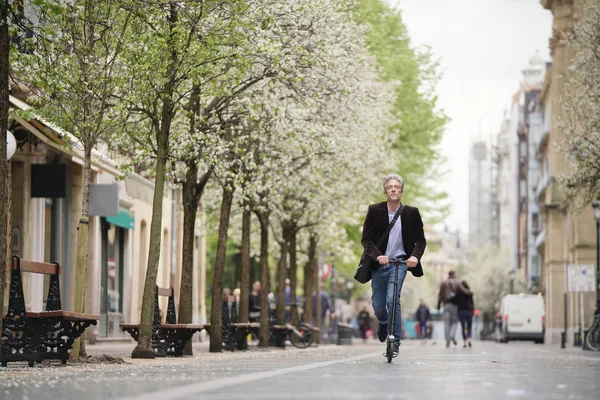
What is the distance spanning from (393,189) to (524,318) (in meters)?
47.7

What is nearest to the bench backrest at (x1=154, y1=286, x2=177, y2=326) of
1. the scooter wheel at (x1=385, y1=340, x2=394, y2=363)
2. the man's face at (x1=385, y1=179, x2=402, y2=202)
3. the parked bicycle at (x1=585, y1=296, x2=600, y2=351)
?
the scooter wheel at (x1=385, y1=340, x2=394, y2=363)

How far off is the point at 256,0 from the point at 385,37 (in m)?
24.6

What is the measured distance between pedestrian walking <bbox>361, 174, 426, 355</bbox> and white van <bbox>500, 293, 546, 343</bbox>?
47022 millimetres

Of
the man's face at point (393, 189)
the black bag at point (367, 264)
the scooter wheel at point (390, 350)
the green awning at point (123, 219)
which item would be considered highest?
the green awning at point (123, 219)

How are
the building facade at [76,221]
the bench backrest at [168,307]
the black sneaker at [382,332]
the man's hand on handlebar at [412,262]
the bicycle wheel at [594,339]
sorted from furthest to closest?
the bicycle wheel at [594,339] → the building facade at [76,221] → the bench backrest at [168,307] → the black sneaker at [382,332] → the man's hand on handlebar at [412,262]

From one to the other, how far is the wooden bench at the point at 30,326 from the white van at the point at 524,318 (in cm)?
4680

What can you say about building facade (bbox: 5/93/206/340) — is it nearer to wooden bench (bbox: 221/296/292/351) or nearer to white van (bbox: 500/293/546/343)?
wooden bench (bbox: 221/296/292/351)

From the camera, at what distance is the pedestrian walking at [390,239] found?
605 inches

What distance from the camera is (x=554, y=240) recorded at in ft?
227

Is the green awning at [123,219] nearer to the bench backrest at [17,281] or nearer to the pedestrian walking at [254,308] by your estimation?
the pedestrian walking at [254,308]

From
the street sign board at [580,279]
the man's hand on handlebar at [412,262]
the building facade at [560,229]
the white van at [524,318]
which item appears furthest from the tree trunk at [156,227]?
the white van at [524,318]

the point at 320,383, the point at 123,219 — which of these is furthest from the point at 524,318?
the point at 320,383

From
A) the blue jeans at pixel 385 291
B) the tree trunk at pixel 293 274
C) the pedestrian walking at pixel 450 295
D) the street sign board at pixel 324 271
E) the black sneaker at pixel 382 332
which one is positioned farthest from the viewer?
the street sign board at pixel 324 271

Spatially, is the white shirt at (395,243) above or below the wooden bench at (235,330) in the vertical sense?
above
